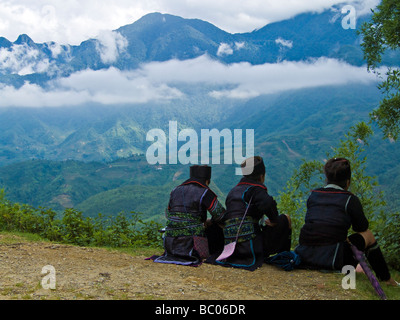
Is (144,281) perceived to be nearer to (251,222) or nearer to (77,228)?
(251,222)

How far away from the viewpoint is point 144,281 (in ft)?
16.4

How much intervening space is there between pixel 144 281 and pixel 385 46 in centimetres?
760

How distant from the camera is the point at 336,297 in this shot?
4738 millimetres

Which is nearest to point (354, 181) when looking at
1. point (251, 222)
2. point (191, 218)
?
point (251, 222)

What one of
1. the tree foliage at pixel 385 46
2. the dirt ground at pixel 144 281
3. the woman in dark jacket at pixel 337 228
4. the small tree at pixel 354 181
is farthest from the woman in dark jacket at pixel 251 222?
the tree foliage at pixel 385 46

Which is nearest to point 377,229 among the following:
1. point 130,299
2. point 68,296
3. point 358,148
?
point 358,148

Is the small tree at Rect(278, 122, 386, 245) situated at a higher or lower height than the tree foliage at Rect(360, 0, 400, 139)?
lower

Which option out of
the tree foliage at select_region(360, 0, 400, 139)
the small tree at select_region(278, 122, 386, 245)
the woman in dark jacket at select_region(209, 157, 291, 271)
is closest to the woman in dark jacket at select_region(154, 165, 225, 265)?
the woman in dark jacket at select_region(209, 157, 291, 271)

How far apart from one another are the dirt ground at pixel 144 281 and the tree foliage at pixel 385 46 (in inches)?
180

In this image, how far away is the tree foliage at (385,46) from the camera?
25.7 feet

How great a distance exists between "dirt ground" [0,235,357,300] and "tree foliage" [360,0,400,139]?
4564mm

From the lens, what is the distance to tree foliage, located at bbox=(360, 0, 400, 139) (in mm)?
7824

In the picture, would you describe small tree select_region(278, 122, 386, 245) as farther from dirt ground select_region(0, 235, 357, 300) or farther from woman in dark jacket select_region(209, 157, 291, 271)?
dirt ground select_region(0, 235, 357, 300)
